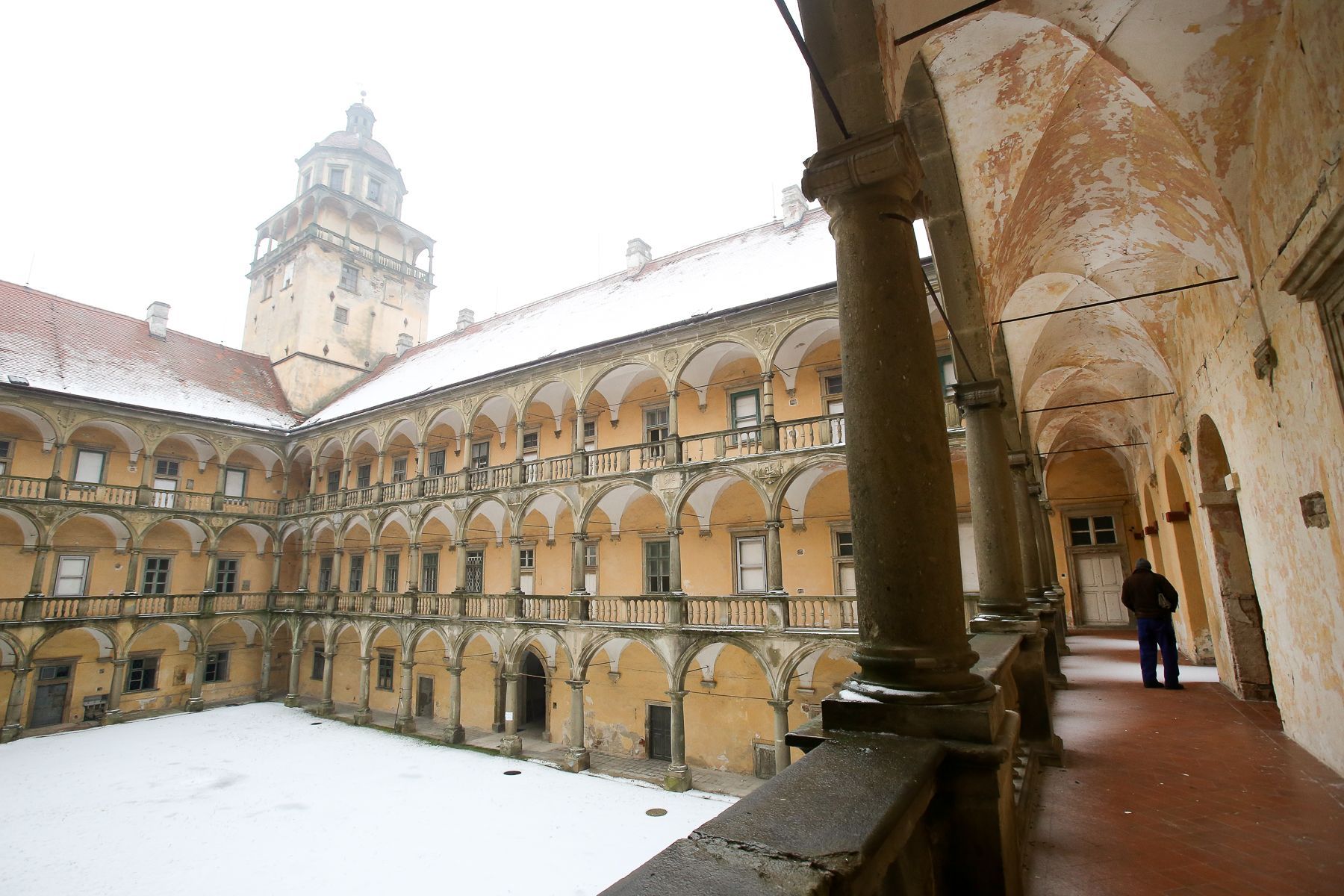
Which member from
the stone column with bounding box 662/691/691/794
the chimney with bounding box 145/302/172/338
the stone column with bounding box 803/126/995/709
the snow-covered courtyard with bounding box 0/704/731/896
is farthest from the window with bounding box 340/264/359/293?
the stone column with bounding box 803/126/995/709

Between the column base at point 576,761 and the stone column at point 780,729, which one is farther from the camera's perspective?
the column base at point 576,761

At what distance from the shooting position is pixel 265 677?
2400 cm

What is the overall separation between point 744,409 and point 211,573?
19.6 m

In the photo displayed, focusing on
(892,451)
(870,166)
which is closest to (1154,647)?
(892,451)

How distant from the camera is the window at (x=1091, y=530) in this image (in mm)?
20031

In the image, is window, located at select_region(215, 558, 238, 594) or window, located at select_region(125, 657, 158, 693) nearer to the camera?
window, located at select_region(125, 657, 158, 693)

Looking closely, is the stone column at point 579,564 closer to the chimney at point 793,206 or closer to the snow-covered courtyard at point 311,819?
the snow-covered courtyard at point 311,819

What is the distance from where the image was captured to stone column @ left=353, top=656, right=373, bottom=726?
2062 cm

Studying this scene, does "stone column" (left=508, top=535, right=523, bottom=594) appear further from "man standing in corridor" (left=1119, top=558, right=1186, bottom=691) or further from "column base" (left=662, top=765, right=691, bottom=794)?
"man standing in corridor" (left=1119, top=558, right=1186, bottom=691)

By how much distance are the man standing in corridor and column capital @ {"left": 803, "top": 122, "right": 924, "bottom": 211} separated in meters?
7.14

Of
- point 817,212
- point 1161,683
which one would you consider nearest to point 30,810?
point 1161,683

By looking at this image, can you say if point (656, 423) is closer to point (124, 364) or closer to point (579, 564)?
point (579, 564)

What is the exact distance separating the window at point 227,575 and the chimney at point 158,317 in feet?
31.0

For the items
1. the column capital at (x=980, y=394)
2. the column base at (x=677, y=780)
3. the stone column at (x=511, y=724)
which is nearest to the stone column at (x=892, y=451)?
the column capital at (x=980, y=394)
